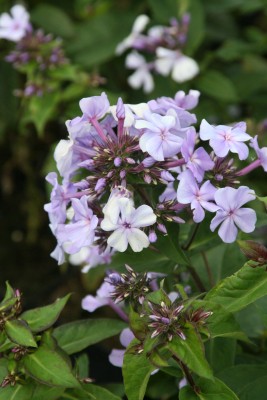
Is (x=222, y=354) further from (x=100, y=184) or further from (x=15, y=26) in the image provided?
(x=15, y=26)

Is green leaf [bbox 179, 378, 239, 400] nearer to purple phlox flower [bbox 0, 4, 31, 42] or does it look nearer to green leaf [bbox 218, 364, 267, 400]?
green leaf [bbox 218, 364, 267, 400]

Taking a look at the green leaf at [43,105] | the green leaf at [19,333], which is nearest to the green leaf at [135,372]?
the green leaf at [19,333]

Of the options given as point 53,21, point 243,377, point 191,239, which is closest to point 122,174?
point 191,239

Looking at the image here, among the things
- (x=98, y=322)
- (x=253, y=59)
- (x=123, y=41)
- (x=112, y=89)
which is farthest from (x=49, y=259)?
(x=98, y=322)

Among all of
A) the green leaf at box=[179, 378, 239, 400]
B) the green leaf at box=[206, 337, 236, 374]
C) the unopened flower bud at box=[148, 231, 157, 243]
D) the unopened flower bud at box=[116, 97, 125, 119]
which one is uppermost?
the unopened flower bud at box=[116, 97, 125, 119]

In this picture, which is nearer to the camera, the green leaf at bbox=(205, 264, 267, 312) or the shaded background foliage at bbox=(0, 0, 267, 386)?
the green leaf at bbox=(205, 264, 267, 312)

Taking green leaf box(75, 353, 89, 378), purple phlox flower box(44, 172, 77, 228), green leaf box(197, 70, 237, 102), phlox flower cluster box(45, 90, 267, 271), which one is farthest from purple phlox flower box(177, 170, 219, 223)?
green leaf box(197, 70, 237, 102)
